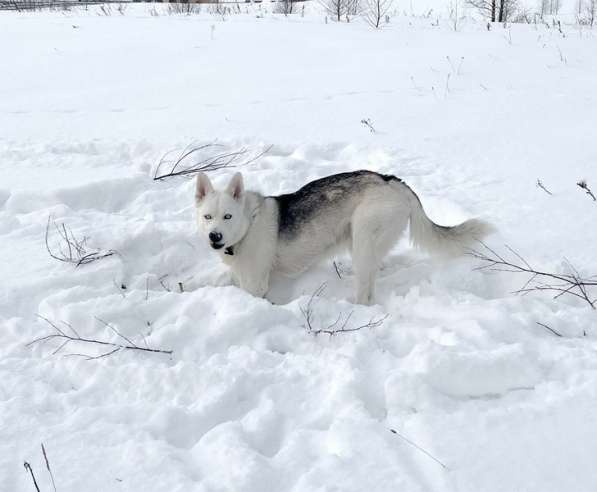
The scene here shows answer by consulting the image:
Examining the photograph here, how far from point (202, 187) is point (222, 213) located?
35 cm

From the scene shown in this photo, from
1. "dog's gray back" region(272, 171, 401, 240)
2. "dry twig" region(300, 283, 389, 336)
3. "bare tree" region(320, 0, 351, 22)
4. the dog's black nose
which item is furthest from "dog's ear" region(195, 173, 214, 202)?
"bare tree" region(320, 0, 351, 22)

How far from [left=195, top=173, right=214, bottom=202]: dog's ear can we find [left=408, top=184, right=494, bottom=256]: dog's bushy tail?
1709mm

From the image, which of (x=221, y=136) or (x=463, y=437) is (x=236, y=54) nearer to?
(x=221, y=136)

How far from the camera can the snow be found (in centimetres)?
234

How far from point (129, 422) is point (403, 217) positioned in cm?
258

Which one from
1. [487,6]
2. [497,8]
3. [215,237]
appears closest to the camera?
[215,237]

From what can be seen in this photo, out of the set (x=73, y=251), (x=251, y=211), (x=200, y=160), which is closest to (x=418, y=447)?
(x=251, y=211)

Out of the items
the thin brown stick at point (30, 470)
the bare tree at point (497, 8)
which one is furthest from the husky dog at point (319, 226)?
the bare tree at point (497, 8)

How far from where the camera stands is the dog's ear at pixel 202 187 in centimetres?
432

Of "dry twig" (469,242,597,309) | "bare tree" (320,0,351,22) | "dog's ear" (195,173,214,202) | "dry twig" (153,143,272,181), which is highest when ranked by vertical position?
"bare tree" (320,0,351,22)

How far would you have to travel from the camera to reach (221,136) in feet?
23.2

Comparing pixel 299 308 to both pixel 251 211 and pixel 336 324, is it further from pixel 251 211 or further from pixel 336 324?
pixel 251 211

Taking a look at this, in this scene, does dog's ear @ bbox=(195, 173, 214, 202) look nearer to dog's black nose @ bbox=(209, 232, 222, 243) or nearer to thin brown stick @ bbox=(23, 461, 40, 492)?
dog's black nose @ bbox=(209, 232, 222, 243)

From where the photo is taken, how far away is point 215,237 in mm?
4125
